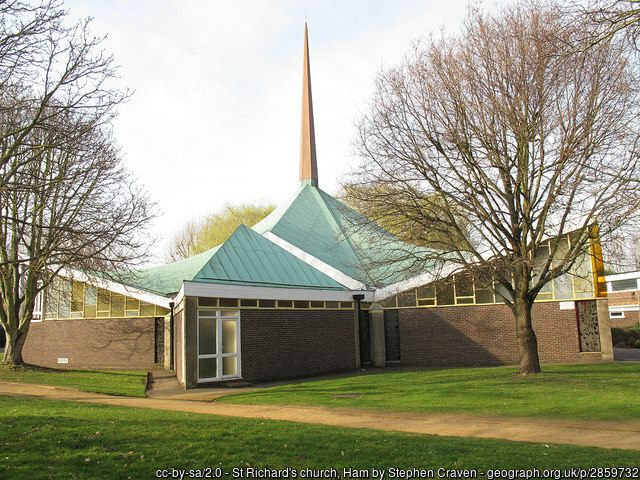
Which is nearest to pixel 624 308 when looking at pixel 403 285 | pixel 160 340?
pixel 403 285

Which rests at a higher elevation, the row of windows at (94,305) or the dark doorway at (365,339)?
the row of windows at (94,305)

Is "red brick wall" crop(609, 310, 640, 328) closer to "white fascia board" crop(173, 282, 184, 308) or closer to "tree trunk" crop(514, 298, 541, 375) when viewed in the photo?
"tree trunk" crop(514, 298, 541, 375)

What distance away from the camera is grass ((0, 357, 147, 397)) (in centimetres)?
1475

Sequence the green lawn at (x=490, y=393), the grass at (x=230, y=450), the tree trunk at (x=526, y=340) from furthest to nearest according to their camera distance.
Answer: the tree trunk at (x=526, y=340), the green lawn at (x=490, y=393), the grass at (x=230, y=450)

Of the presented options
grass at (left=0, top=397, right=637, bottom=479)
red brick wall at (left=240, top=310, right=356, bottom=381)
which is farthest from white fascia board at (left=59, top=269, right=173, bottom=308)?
grass at (left=0, top=397, right=637, bottom=479)

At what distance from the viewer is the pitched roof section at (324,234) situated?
843 inches

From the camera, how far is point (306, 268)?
20344 millimetres

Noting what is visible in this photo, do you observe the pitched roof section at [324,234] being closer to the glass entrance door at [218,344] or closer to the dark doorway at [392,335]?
the dark doorway at [392,335]

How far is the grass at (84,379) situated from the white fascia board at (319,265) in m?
7.56

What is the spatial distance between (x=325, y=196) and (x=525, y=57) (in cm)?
1618

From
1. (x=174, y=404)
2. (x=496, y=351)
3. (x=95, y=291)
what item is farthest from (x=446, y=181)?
(x=95, y=291)

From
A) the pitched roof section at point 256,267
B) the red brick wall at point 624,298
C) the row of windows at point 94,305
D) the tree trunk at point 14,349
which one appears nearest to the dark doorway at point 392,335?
the pitched roof section at point 256,267

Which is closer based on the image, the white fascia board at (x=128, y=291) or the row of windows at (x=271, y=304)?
the row of windows at (x=271, y=304)

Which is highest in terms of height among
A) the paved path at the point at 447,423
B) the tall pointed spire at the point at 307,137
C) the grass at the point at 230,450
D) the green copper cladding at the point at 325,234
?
the tall pointed spire at the point at 307,137
